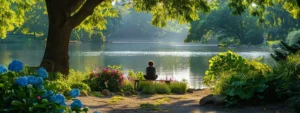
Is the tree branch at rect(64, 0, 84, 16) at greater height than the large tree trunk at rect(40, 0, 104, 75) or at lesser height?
greater

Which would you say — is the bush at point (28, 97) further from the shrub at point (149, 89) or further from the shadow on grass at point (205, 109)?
the shrub at point (149, 89)

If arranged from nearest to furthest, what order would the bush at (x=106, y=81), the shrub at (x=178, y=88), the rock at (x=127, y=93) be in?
the rock at (x=127, y=93) < the bush at (x=106, y=81) < the shrub at (x=178, y=88)

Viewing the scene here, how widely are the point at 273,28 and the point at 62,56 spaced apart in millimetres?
53056

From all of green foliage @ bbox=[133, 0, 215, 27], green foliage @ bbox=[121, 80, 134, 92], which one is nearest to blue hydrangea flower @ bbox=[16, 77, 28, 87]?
green foliage @ bbox=[121, 80, 134, 92]

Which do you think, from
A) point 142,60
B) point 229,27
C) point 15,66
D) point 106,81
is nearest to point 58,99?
point 15,66

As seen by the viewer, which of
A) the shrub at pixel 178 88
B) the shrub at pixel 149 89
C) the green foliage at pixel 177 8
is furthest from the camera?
the shrub at pixel 178 88

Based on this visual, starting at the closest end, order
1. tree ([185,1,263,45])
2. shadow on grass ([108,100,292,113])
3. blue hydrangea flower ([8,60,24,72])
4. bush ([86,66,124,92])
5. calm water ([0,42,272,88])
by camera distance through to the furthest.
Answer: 1. blue hydrangea flower ([8,60,24,72])
2. shadow on grass ([108,100,292,113])
3. bush ([86,66,124,92])
4. calm water ([0,42,272,88])
5. tree ([185,1,263,45])

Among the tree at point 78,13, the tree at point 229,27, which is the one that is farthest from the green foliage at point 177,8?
the tree at point 229,27

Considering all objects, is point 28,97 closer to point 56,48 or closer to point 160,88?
point 56,48

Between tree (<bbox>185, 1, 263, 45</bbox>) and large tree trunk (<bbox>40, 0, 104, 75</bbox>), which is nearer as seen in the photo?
large tree trunk (<bbox>40, 0, 104, 75</bbox>)

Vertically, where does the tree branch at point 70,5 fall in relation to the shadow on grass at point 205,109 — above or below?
above

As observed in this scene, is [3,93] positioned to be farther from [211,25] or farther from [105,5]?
[211,25]

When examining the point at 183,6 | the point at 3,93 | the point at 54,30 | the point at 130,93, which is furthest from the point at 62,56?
the point at 3,93

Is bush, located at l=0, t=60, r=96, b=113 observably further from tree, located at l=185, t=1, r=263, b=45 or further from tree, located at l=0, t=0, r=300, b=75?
tree, located at l=185, t=1, r=263, b=45
